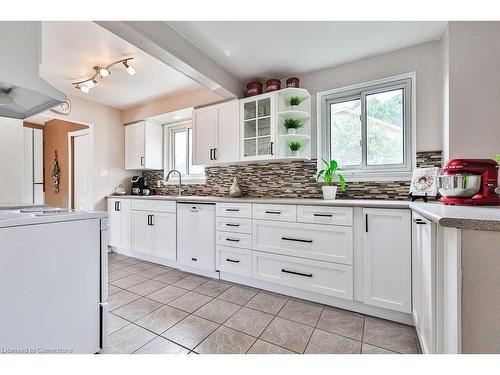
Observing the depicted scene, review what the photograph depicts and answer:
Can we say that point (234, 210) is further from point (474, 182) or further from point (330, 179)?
point (474, 182)

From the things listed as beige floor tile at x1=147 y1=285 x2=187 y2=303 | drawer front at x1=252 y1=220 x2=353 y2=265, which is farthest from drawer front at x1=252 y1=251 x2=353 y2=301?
beige floor tile at x1=147 y1=285 x2=187 y2=303

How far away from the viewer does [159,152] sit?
3.98 meters

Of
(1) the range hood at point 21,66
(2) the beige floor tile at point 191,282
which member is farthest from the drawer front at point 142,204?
(1) the range hood at point 21,66

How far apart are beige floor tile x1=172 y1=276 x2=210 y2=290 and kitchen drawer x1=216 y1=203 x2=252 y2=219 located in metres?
0.76

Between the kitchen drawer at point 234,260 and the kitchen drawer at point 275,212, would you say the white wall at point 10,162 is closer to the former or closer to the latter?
the kitchen drawer at point 234,260

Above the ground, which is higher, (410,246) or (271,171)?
(271,171)

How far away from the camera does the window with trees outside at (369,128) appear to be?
2.30 m

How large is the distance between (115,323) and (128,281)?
90cm

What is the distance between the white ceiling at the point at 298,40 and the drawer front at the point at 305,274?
77.3 inches

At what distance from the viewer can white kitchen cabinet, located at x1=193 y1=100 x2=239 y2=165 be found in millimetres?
2867
